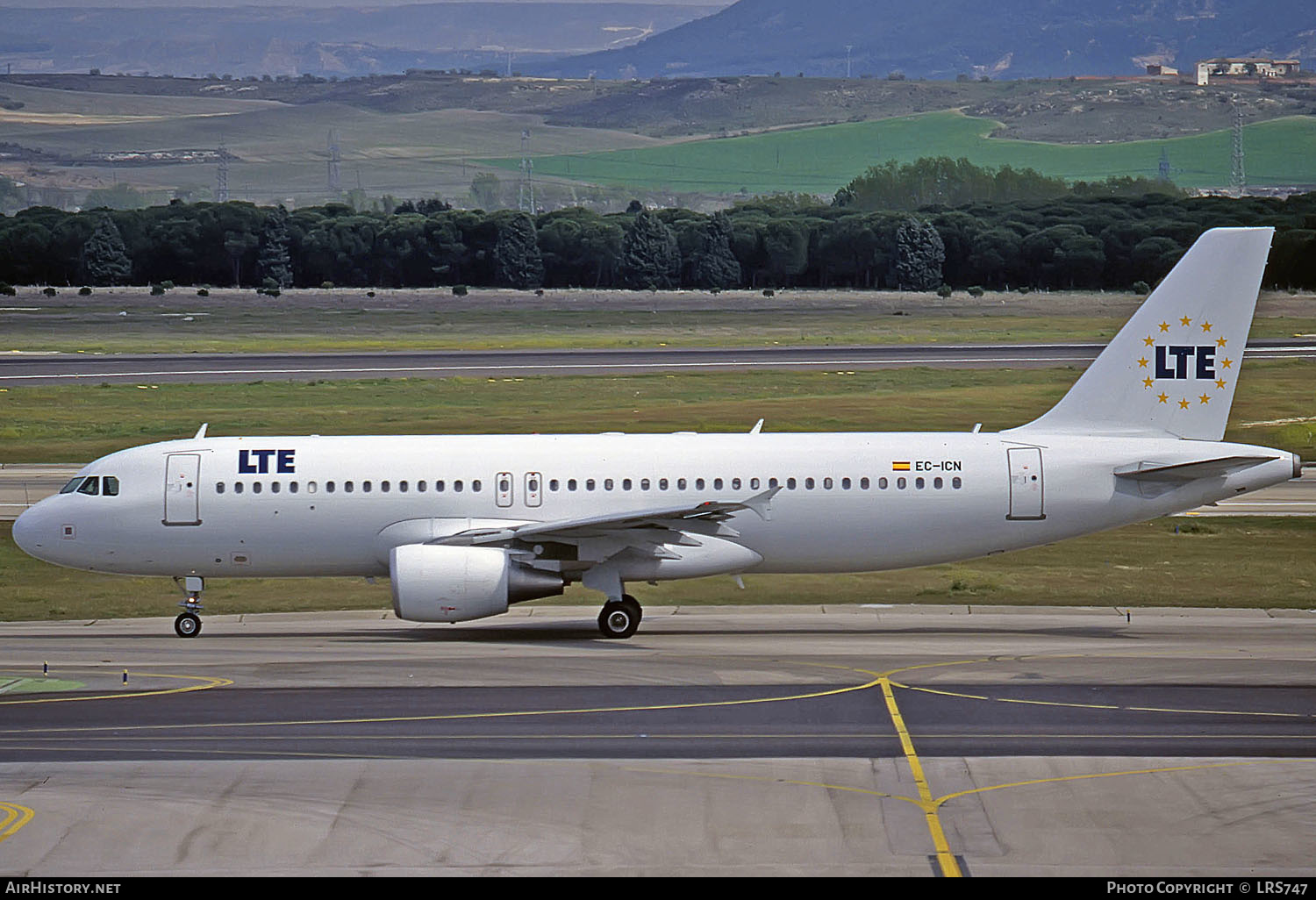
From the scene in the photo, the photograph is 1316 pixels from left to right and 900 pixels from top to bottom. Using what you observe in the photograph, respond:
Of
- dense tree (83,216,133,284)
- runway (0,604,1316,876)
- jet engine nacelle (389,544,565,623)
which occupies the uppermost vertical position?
dense tree (83,216,133,284)

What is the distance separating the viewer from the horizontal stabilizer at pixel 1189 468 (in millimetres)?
31531

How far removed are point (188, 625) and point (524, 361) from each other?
58943mm

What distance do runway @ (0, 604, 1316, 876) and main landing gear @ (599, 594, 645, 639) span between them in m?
0.41

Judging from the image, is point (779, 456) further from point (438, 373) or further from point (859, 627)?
point (438, 373)

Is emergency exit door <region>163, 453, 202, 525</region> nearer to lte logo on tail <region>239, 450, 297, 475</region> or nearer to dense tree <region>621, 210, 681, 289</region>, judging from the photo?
lte logo on tail <region>239, 450, 297, 475</region>

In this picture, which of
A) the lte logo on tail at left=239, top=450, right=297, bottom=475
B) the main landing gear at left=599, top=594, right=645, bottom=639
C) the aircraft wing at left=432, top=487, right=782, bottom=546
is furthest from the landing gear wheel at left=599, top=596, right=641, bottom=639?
the lte logo on tail at left=239, top=450, right=297, bottom=475

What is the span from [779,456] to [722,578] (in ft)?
28.4

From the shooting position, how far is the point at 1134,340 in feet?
108

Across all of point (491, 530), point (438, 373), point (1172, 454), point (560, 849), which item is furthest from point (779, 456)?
point (438, 373)

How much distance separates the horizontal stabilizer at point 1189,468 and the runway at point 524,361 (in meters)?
53.0

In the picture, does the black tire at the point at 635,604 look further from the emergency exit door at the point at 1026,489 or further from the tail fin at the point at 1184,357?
the tail fin at the point at 1184,357

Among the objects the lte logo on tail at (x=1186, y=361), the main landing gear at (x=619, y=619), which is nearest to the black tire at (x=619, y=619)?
the main landing gear at (x=619, y=619)

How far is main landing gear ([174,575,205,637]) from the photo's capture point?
1286 inches

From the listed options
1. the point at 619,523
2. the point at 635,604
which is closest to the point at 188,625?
the point at 635,604
